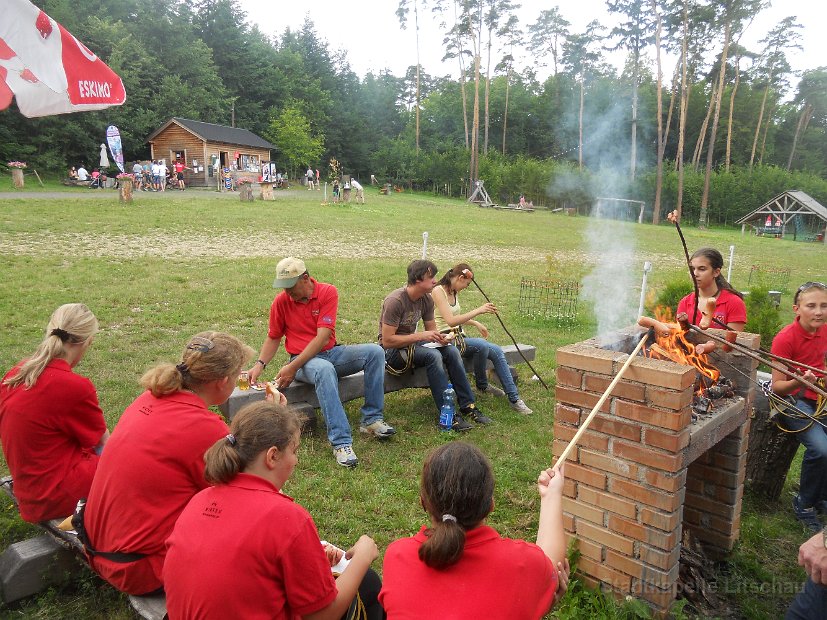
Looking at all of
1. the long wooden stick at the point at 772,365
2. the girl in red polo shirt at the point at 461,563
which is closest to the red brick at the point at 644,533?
the long wooden stick at the point at 772,365

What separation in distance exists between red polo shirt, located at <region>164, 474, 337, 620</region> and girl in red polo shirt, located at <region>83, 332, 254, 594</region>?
1.69 feet

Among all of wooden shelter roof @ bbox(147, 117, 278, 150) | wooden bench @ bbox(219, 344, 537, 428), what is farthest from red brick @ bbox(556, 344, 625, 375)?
wooden shelter roof @ bbox(147, 117, 278, 150)

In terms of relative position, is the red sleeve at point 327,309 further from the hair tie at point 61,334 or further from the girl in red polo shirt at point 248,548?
the girl in red polo shirt at point 248,548

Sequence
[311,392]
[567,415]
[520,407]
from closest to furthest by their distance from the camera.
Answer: [567,415], [311,392], [520,407]

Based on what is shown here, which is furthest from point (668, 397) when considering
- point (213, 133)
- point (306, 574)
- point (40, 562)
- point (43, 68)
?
point (213, 133)

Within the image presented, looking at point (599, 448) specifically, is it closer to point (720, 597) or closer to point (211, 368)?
point (720, 597)

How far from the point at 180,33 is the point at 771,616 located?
2004 inches

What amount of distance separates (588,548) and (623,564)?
0.61 feet

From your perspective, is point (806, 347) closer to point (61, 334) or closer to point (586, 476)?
point (586, 476)

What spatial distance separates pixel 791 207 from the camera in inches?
1312

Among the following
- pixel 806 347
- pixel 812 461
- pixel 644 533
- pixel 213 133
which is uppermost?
pixel 213 133

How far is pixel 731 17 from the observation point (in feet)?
86.9

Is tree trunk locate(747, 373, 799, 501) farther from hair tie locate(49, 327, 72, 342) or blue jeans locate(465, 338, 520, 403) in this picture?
hair tie locate(49, 327, 72, 342)

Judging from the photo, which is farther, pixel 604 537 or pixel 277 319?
pixel 277 319
